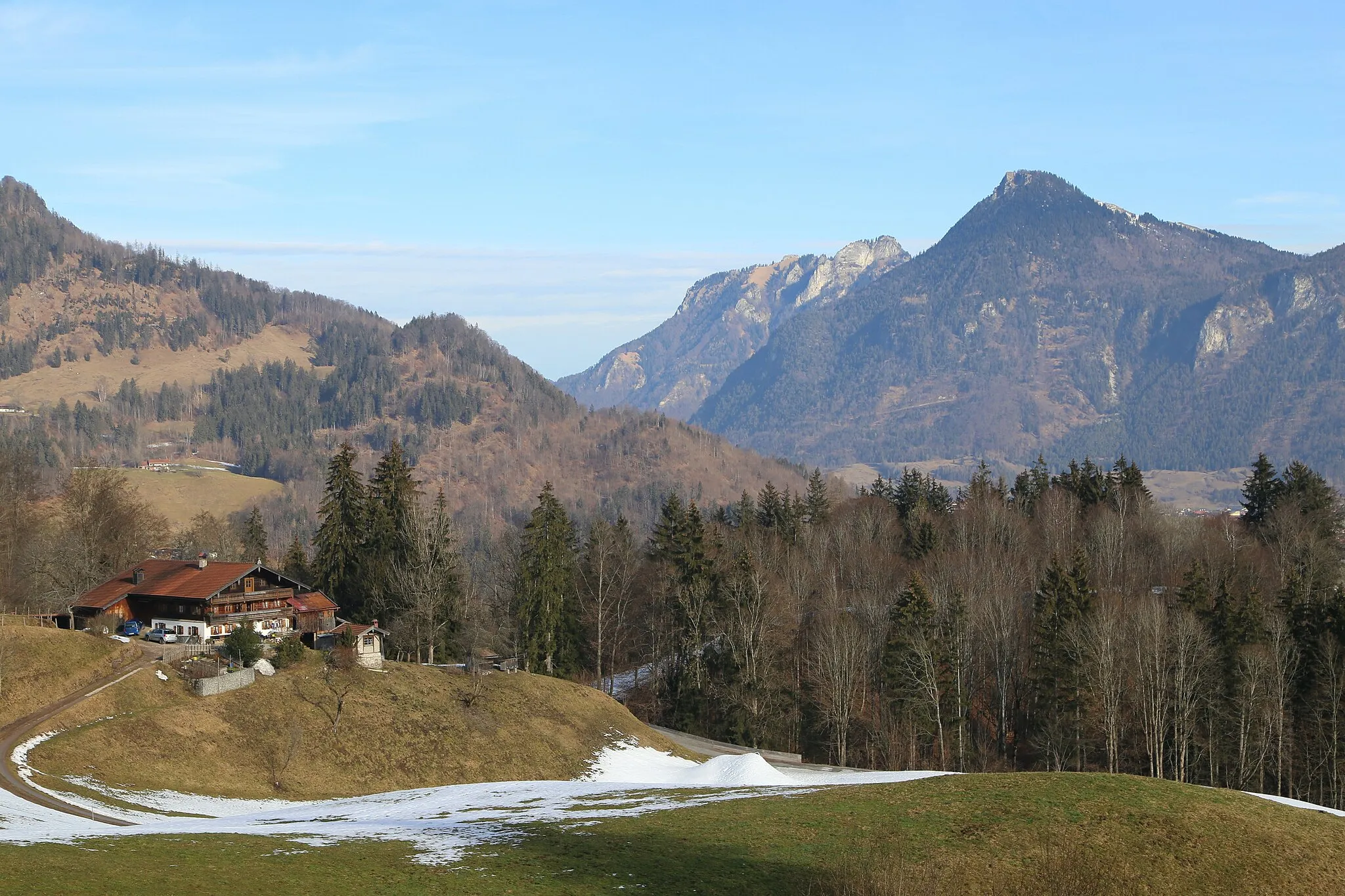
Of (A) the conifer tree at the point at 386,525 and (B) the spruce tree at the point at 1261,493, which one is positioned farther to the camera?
(B) the spruce tree at the point at 1261,493

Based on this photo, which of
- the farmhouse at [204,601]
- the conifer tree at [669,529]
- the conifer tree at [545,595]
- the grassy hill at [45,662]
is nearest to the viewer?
the grassy hill at [45,662]

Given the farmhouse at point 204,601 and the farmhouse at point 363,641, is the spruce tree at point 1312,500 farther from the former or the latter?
the farmhouse at point 204,601

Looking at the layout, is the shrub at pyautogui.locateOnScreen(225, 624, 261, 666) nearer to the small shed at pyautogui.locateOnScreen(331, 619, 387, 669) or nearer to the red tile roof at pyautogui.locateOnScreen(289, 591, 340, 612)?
the small shed at pyautogui.locateOnScreen(331, 619, 387, 669)

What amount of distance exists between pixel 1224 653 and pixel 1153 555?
37.9m

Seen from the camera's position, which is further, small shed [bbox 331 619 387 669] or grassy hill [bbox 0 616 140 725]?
small shed [bbox 331 619 387 669]

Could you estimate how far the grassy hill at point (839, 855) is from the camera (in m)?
27.1

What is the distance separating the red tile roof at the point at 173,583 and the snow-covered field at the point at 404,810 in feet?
79.0

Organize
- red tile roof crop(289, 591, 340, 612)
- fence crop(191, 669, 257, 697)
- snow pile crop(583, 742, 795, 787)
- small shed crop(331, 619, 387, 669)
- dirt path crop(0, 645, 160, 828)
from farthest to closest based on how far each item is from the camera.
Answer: red tile roof crop(289, 591, 340, 612) → small shed crop(331, 619, 387, 669) → snow pile crop(583, 742, 795, 787) → fence crop(191, 669, 257, 697) → dirt path crop(0, 645, 160, 828)

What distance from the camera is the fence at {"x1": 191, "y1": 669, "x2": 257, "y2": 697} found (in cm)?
5897

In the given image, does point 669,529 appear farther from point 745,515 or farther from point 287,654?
point 287,654

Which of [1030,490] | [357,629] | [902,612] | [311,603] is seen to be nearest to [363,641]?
[357,629]

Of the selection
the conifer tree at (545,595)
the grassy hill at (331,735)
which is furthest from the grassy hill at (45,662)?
the conifer tree at (545,595)

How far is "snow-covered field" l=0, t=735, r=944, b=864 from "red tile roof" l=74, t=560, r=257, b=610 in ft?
79.0

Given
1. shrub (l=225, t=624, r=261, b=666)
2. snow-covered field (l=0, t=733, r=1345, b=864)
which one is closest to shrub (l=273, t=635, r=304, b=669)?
shrub (l=225, t=624, r=261, b=666)
